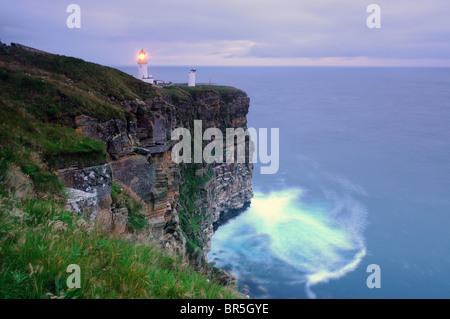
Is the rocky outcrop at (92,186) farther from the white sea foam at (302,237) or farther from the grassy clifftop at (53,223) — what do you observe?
the white sea foam at (302,237)

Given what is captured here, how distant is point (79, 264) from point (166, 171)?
2035 centimetres

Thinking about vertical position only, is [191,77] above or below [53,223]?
above

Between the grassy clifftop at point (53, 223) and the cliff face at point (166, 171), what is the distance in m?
1.06

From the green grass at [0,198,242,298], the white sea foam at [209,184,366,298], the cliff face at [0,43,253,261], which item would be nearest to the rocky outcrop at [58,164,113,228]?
the cliff face at [0,43,253,261]

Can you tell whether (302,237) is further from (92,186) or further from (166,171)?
(92,186)

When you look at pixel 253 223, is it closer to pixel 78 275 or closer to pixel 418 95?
pixel 78 275

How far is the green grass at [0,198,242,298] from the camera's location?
396 centimetres

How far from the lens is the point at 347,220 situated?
51938mm

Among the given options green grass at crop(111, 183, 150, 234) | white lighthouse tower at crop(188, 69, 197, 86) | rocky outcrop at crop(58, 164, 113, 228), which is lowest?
green grass at crop(111, 183, 150, 234)

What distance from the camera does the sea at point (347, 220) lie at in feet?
117

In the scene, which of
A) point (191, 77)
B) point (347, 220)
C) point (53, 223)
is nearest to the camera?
point (53, 223)

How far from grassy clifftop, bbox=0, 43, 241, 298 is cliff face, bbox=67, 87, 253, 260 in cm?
106

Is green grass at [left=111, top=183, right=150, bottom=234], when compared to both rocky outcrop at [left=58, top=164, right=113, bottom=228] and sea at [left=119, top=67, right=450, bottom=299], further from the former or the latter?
sea at [left=119, top=67, right=450, bottom=299]

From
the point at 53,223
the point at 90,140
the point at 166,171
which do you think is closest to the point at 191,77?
the point at 166,171
